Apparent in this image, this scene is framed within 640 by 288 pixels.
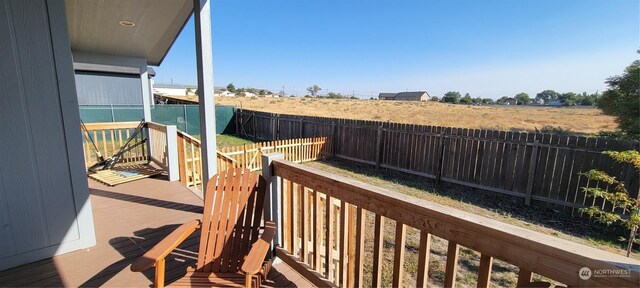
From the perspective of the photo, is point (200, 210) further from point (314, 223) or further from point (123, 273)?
point (314, 223)

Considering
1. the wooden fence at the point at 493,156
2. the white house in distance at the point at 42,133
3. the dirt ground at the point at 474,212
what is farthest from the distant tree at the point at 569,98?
the white house in distance at the point at 42,133

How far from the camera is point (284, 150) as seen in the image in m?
8.16

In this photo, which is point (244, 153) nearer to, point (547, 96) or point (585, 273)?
point (585, 273)

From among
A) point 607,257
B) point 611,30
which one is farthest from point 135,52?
point 611,30

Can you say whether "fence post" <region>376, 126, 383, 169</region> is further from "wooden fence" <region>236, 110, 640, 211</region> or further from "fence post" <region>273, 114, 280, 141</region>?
"fence post" <region>273, 114, 280, 141</region>

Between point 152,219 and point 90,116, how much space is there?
993 cm

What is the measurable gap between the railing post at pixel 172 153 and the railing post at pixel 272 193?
116 inches

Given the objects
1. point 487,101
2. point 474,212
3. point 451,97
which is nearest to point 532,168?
point 474,212

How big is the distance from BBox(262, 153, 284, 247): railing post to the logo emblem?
5.91ft

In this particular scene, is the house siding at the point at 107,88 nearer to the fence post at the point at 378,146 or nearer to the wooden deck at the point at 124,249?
the wooden deck at the point at 124,249

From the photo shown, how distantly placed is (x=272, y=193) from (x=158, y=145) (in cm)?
412

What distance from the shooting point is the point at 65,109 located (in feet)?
7.41

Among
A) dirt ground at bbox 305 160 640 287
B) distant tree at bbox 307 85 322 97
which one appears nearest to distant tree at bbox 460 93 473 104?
distant tree at bbox 307 85 322 97

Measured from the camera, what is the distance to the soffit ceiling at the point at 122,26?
12.3ft
